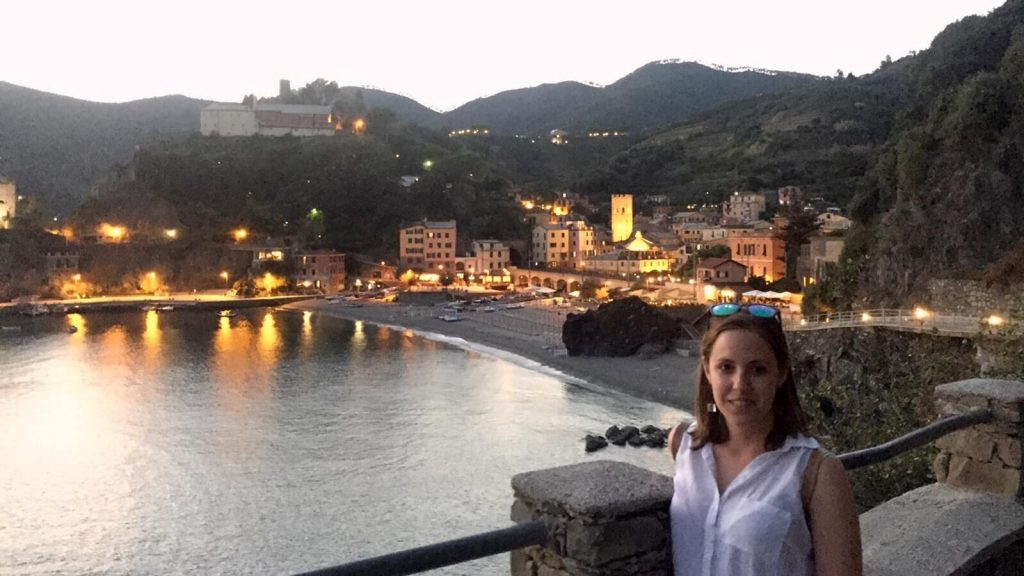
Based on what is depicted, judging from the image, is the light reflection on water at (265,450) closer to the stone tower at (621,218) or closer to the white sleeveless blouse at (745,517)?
the white sleeveless blouse at (745,517)

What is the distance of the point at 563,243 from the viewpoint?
61344 mm

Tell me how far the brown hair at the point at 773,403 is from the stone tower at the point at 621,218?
6040cm

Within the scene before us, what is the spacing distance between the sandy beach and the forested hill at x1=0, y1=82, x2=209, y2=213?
57910 millimetres

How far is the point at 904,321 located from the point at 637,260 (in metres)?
35.0

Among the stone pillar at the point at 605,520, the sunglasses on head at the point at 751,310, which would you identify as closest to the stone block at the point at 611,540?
the stone pillar at the point at 605,520

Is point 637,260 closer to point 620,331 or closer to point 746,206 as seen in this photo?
point 746,206

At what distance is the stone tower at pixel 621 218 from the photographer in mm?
61812

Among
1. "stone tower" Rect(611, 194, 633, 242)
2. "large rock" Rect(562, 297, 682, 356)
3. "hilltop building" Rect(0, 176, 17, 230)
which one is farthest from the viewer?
"hilltop building" Rect(0, 176, 17, 230)

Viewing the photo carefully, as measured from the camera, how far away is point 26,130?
345 feet

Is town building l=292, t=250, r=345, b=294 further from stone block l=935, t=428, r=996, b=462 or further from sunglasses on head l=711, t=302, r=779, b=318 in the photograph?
sunglasses on head l=711, t=302, r=779, b=318

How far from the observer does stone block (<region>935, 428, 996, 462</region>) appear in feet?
10.9

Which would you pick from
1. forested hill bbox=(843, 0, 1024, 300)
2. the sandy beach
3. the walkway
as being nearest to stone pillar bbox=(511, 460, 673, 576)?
the walkway

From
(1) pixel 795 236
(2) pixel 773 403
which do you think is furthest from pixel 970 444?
(1) pixel 795 236

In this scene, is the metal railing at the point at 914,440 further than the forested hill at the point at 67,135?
No
